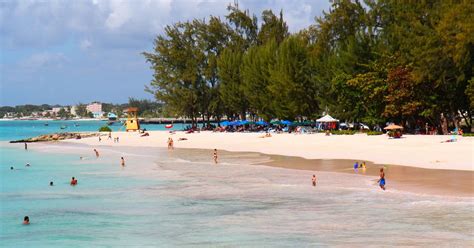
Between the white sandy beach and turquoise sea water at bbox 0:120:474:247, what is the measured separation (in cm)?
851

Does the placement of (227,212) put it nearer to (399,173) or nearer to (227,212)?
(227,212)

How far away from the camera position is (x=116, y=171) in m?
47.0

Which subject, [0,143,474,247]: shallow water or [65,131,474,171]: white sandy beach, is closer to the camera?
[0,143,474,247]: shallow water

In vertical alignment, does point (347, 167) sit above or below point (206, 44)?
below

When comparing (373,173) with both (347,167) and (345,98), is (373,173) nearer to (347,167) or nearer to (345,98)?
(347,167)

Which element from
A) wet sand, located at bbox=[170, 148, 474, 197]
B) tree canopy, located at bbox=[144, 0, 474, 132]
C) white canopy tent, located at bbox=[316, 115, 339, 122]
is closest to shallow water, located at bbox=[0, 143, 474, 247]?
wet sand, located at bbox=[170, 148, 474, 197]

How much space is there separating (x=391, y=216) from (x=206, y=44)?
88.5 m

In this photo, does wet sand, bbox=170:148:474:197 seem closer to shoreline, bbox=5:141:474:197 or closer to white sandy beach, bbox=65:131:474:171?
shoreline, bbox=5:141:474:197

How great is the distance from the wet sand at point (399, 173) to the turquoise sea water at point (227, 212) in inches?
57.2

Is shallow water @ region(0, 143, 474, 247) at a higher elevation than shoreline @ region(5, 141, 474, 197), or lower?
lower

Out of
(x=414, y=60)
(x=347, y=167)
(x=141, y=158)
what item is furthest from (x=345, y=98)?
(x=347, y=167)

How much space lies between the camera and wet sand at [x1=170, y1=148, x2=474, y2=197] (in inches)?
1201

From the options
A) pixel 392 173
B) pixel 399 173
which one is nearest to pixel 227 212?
pixel 392 173

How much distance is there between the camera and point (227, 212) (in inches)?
1044
